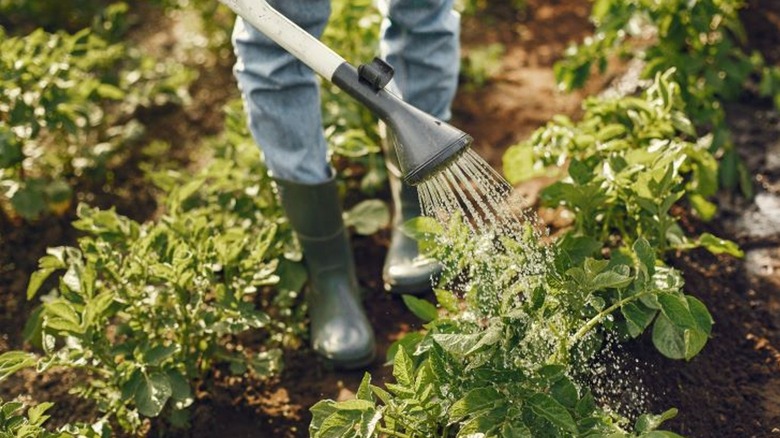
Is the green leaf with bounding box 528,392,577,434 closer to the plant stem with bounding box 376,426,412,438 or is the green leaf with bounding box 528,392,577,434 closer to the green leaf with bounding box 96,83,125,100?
the plant stem with bounding box 376,426,412,438

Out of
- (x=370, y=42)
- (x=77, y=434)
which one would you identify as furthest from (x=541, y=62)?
(x=77, y=434)

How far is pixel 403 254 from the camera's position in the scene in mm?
2389

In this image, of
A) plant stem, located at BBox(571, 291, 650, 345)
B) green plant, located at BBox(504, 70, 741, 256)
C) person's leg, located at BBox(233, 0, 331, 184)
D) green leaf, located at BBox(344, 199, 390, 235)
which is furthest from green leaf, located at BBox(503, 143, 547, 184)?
plant stem, located at BBox(571, 291, 650, 345)

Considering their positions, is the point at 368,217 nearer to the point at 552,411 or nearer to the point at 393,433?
the point at 393,433

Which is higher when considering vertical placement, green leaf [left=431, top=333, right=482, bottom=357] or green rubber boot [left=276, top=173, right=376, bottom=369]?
green leaf [left=431, top=333, right=482, bottom=357]

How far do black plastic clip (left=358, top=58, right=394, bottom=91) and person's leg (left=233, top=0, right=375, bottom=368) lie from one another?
1.08ft

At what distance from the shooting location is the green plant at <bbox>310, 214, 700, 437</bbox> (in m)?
1.63

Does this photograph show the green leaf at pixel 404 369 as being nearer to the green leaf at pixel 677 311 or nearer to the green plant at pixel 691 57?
the green leaf at pixel 677 311

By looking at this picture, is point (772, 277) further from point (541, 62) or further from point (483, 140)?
point (541, 62)

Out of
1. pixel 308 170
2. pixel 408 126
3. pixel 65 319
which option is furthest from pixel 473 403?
pixel 65 319

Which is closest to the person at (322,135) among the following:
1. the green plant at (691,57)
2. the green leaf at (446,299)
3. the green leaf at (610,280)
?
the green leaf at (446,299)

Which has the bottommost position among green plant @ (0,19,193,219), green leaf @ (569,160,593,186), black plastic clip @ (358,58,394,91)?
green plant @ (0,19,193,219)

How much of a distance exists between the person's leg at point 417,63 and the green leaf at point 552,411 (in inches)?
19.3

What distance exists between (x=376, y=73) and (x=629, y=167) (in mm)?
691
